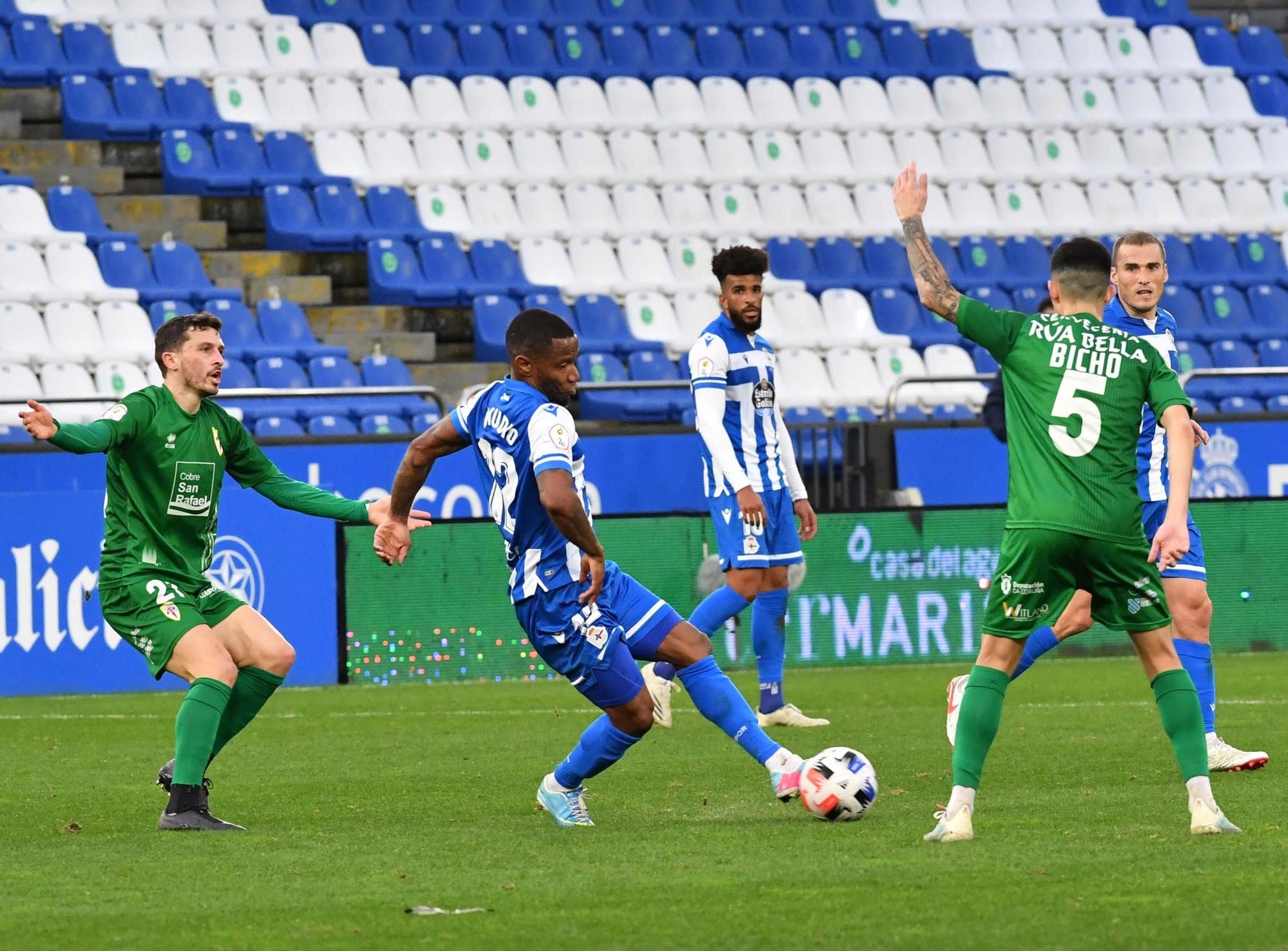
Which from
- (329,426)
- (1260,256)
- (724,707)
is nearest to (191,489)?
(724,707)

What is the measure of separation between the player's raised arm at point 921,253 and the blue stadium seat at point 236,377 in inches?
461

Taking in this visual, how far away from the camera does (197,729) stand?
7.12 meters

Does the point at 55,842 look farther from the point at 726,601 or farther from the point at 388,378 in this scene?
the point at 388,378

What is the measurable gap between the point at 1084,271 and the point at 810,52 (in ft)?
59.7

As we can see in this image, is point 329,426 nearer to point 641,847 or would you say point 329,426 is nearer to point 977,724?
point 641,847

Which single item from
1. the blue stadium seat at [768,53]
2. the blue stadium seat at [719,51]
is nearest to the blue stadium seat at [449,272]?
the blue stadium seat at [719,51]

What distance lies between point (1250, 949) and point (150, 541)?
14.6ft

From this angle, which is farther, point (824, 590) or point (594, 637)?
point (824, 590)

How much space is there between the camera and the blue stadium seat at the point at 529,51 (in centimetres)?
2220

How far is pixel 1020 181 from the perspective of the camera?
2323cm

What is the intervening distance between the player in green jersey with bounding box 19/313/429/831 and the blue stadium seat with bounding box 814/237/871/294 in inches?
563

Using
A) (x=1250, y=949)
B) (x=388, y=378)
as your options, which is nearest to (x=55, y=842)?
(x=1250, y=949)

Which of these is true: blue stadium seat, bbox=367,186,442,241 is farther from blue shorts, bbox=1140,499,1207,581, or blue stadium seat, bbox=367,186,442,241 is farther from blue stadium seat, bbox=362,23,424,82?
blue shorts, bbox=1140,499,1207,581

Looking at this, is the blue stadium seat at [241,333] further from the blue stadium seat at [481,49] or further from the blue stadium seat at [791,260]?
the blue stadium seat at [791,260]
